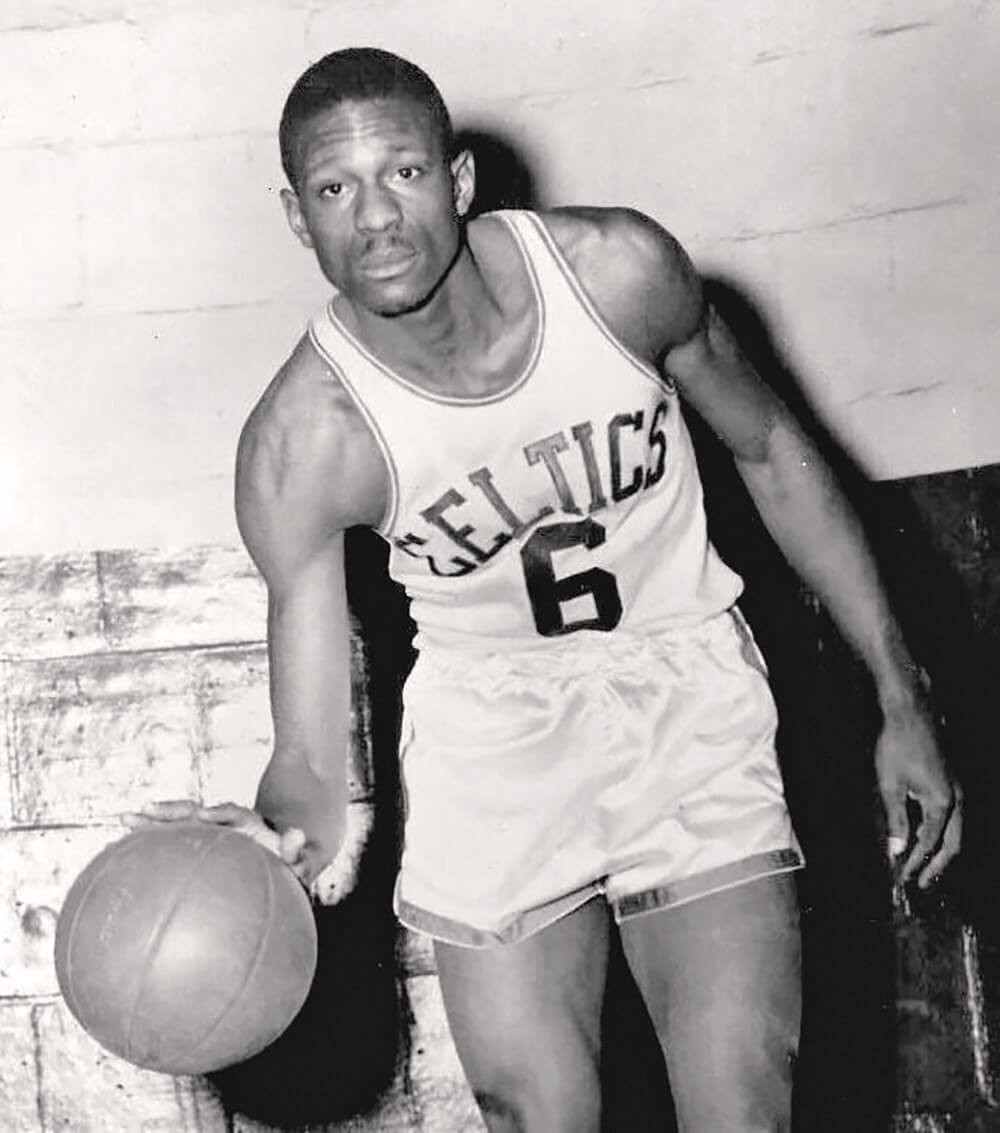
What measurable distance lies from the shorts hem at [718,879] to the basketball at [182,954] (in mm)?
576

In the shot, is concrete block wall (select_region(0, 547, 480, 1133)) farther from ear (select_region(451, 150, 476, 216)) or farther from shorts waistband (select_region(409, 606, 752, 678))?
ear (select_region(451, 150, 476, 216))

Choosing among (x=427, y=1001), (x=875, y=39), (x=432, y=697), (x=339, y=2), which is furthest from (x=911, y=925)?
(x=339, y=2)

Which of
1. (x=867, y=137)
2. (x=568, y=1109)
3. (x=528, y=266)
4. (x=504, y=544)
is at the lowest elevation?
(x=568, y=1109)

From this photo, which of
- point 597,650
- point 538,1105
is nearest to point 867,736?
point 597,650

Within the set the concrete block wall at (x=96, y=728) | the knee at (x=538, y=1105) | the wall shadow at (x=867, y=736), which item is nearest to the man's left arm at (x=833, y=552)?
the knee at (x=538, y=1105)

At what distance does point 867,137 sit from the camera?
347 cm

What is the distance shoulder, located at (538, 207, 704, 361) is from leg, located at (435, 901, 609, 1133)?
98cm

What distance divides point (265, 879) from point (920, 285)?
197cm

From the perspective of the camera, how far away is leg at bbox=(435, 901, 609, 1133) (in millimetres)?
2602

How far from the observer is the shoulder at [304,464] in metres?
2.59

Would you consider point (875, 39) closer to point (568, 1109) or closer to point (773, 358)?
point (773, 358)

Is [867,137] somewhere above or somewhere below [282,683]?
above

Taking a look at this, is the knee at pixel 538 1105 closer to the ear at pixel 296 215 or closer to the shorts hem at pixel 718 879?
the shorts hem at pixel 718 879

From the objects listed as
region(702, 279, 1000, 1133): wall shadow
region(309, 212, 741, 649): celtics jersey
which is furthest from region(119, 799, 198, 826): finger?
region(702, 279, 1000, 1133): wall shadow
